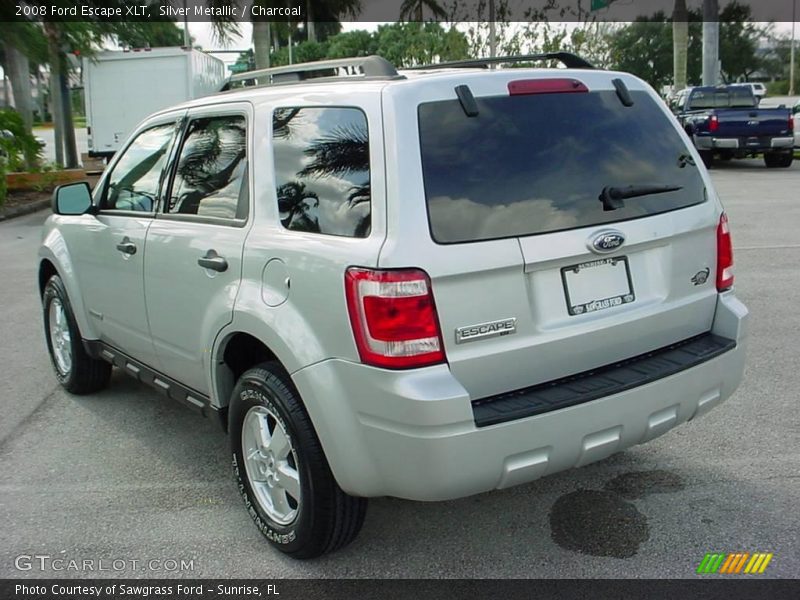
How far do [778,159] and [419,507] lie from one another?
19.1 meters

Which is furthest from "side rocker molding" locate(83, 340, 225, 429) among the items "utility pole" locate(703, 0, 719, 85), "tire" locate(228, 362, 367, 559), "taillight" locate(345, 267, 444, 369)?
"utility pole" locate(703, 0, 719, 85)

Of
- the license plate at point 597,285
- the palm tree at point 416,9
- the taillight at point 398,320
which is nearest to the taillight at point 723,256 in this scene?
the license plate at point 597,285

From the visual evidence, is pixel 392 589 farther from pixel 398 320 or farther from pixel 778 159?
pixel 778 159

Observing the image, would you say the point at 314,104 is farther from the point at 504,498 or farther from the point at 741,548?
the point at 741,548

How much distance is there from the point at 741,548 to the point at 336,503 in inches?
63.6

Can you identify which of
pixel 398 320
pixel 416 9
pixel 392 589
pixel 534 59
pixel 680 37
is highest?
pixel 416 9

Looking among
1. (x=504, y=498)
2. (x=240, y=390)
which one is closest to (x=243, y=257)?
(x=240, y=390)

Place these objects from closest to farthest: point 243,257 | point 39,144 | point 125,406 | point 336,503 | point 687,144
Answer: point 336,503 → point 243,257 → point 687,144 → point 125,406 → point 39,144

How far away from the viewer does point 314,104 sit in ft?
11.1

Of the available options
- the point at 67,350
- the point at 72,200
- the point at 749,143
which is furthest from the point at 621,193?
the point at 749,143

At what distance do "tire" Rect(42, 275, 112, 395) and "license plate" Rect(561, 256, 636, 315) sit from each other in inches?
132

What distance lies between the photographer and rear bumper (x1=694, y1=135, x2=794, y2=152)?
758 inches

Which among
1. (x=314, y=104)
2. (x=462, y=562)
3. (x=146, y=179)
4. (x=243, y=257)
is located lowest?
(x=462, y=562)

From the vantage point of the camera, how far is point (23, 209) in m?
16.2
